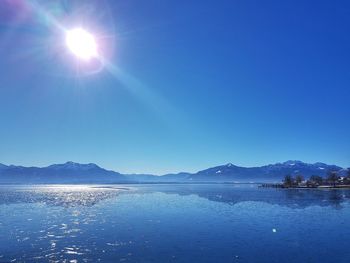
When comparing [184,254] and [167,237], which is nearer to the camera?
[184,254]

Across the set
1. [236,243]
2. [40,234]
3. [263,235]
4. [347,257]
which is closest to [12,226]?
[40,234]

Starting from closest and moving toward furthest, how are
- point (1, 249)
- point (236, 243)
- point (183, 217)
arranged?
point (1, 249) → point (236, 243) → point (183, 217)

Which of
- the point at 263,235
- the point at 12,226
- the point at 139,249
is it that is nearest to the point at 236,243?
the point at 263,235

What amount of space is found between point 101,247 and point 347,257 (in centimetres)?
2501

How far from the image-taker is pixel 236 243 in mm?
36625

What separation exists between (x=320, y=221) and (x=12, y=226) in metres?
49.4

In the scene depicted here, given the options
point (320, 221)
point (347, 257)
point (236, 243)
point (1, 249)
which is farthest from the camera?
point (320, 221)

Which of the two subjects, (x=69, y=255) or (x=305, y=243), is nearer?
(x=69, y=255)

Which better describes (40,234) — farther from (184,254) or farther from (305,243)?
(305,243)

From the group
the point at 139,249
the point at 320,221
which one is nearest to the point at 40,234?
the point at 139,249

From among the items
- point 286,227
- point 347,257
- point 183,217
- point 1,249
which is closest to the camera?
point 347,257

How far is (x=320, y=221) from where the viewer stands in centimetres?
5394

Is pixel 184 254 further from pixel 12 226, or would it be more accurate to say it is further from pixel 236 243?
pixel 12 226

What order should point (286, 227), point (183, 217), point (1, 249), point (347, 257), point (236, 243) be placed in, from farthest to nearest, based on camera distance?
point (183, 217) → point (286, 227) → point (236, 243) → point (1, 249) → point (347, 257)
